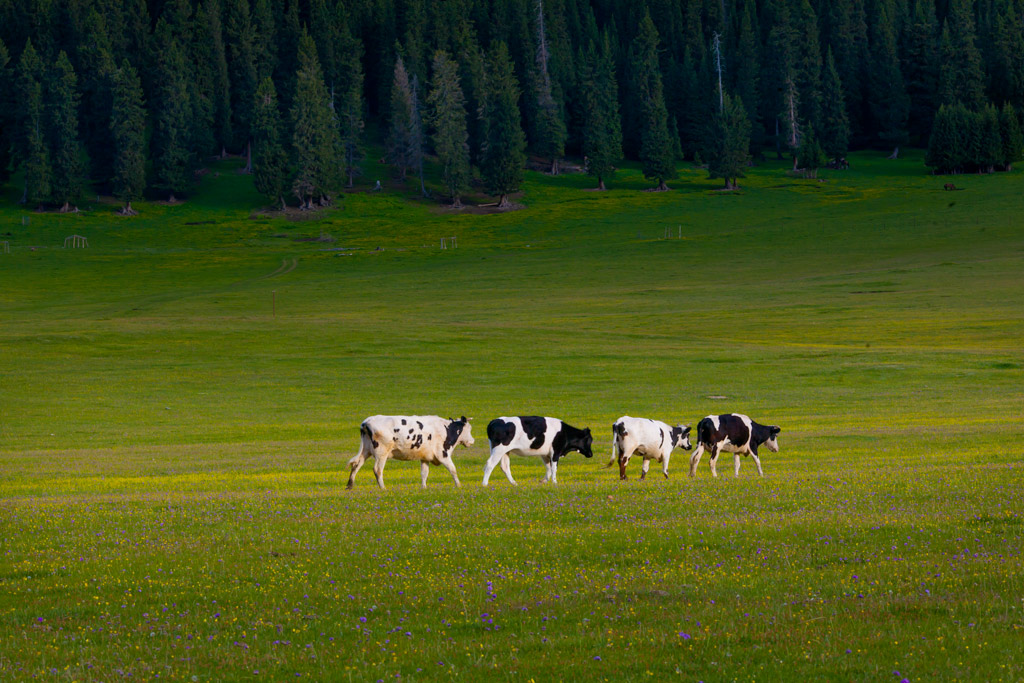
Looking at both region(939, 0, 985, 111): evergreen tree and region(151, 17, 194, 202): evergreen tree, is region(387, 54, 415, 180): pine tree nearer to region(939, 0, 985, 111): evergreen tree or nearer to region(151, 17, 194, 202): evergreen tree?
region(151, 17, 194, 202): evergreen tree

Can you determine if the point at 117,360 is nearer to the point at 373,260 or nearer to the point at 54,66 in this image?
the point at 373,260

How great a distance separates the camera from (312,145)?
5940 inches

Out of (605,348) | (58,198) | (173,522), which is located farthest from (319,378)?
(58,198)

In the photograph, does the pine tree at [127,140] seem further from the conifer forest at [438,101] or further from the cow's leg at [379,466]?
the cow's leg at [379,466]

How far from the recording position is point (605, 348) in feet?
206

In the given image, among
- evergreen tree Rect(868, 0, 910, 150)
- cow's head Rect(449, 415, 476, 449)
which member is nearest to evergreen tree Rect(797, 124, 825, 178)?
evergreen tree Rect(868, 0, 910, 150)

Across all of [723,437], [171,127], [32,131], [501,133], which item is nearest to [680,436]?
[723,437]

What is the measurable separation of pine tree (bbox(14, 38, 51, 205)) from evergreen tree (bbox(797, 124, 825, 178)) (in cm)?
11249

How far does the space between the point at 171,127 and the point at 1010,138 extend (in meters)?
126

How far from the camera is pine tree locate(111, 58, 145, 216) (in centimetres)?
15088

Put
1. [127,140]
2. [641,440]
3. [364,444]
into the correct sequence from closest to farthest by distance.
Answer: [364,444], [641,440], [127,140]

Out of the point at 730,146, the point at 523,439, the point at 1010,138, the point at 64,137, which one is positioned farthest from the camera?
the point at 1010,138

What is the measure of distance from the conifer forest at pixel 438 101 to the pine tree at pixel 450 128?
336mm

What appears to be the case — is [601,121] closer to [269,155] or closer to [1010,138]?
[269,155]
